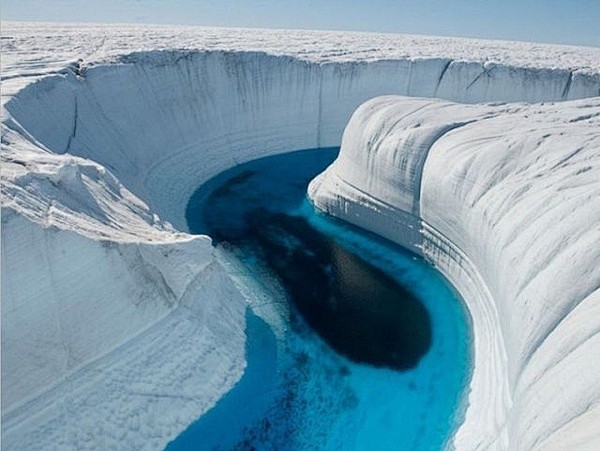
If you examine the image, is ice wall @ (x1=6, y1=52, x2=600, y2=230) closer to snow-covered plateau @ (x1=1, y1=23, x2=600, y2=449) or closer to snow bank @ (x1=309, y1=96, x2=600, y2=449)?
snow-covered plateau @ (x1=1, y1=23, x2=600, y2=449)

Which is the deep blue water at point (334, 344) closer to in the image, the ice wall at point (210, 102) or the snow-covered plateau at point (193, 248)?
the snow-covered plateau at point (193, 248)

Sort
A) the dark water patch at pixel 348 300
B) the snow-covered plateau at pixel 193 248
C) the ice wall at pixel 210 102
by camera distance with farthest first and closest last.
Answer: the ice wall at pixel 210 102, the dark water patch at pixel 348 300, the snow-covered plateau at pixel 193 248

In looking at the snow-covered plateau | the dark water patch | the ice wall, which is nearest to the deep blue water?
the dark water patch

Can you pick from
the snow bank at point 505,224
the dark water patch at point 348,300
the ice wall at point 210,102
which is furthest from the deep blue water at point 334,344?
the ice wall at point 210,102

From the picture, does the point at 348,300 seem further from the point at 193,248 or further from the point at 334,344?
the point at 193,248

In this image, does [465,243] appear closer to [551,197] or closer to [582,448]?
[551,197]

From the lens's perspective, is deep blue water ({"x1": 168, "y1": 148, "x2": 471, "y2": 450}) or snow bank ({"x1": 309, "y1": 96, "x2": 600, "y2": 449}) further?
deep blue water ({"x1": 168, "y1": 148, "x2": 471, "y2": 450})
